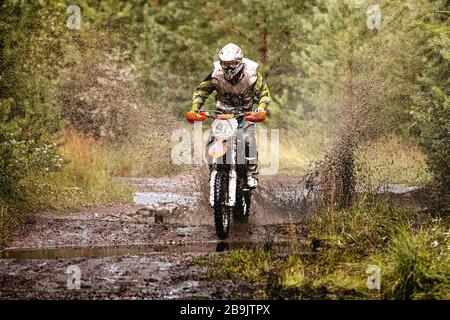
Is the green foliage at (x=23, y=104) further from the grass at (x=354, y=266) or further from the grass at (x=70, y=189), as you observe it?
the grass at (x=354, y=266)

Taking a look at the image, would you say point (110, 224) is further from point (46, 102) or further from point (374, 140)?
point (374, 140)

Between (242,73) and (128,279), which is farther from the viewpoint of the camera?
(242,73)

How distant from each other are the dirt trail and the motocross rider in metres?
1.00

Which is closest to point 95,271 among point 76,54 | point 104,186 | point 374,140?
point 104,186

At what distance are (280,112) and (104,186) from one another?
8.74 meters

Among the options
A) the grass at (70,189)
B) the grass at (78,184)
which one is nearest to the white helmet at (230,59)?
the grass at (70,189)

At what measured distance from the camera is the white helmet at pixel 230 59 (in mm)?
9781

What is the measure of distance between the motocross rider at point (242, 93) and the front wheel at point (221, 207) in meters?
0.87

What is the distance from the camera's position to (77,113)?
18.4m

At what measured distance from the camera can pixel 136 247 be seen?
9367 millimetres

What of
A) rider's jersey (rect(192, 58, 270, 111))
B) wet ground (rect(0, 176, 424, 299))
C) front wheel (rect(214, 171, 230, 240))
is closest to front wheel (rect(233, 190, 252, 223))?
wet ground (rect(0, 176, 424, 299))

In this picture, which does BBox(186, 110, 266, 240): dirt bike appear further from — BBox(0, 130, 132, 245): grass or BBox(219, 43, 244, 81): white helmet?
BBox(0, 130, 132, 245): grass

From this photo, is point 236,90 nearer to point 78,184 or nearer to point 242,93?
point 242,93

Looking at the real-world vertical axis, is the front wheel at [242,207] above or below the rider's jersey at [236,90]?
below
